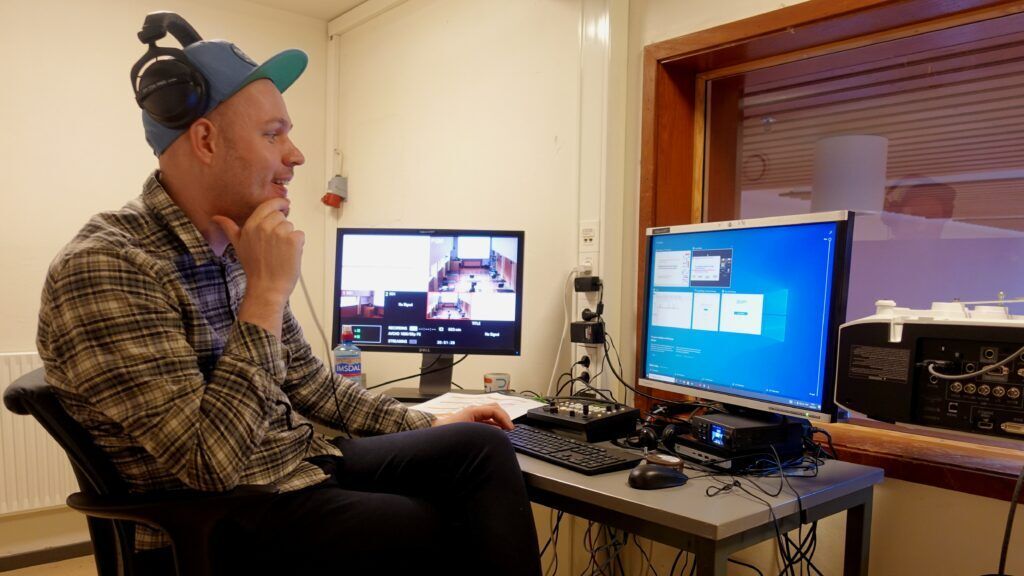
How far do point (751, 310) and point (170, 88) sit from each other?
1188mm

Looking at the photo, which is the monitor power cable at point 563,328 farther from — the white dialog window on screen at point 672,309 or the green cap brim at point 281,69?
the green cap brim at point 281,69

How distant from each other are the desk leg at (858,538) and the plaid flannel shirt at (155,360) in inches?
44.8

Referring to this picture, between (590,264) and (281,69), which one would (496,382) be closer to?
(590,264)

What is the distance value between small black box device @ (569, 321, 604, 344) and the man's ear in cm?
123

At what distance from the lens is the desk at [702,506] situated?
3.62 ft

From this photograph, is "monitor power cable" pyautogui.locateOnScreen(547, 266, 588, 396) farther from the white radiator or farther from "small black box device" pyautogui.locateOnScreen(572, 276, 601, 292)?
the white radiator

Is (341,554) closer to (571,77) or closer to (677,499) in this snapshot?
(677,499)

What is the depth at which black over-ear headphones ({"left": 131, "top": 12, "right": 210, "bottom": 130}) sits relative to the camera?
45.3 inches

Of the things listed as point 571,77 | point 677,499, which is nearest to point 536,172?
point 571,77

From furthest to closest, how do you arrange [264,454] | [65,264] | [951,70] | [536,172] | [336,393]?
[536,172] < [951,70] < [336,393] < [264,454] < [65,264]

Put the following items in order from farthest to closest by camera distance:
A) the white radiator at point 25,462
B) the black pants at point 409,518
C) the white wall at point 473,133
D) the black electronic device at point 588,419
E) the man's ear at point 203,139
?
1. the white radiator at point 25,462
2. the white wall at point 473,133
3. the black electronic device at point 588,419
4. the man's ear at point 203,139
5. the black pants at point 409,518

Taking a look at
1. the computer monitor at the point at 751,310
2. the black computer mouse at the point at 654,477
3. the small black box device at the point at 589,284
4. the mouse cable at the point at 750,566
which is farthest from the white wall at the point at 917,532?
the small black box device at the point at 589,284

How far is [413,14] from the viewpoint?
10.0 feet

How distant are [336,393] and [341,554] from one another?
483mm
